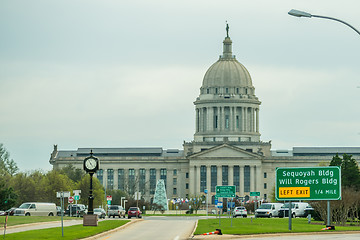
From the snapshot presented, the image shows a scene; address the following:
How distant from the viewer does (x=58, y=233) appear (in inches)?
2108

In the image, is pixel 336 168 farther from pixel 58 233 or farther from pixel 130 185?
pixel 130 185

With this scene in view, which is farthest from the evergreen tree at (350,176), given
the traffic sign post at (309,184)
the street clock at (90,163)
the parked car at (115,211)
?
the street clock at (90,163)

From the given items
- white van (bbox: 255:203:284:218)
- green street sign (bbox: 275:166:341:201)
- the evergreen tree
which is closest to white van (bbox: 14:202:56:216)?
white van (bbox: 255:203:284:218)

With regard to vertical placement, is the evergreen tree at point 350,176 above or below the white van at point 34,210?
above

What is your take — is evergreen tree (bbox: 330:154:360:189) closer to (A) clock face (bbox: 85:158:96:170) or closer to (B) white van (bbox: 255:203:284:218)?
(B) white van (bbox: 255:203:284:218)

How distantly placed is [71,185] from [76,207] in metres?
40.4

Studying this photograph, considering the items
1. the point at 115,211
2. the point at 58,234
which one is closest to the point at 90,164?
the point at 58,234

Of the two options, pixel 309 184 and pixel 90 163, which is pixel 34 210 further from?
pixel 309 184

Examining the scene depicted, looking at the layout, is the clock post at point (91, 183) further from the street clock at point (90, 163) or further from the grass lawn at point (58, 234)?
the grass lawn at point (58, 234)

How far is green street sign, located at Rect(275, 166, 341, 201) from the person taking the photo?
6091cm

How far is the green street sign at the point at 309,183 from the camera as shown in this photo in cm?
6091

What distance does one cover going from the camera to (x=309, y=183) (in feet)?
201

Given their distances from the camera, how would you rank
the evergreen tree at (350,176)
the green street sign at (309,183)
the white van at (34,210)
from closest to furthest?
1. the green street sign at (309,183)
2. the white van at (34,210)
3. the evergreen tree at (350,176)

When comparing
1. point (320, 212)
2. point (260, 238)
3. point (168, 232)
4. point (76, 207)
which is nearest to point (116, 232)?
point (168, 232)
